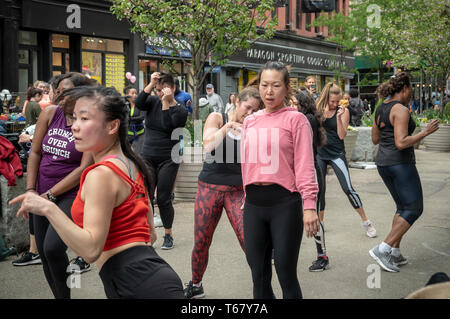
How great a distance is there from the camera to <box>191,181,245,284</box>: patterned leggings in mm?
4660

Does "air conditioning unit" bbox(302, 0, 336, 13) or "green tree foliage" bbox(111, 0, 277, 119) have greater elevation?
"air conditioning unit" bbox(302, 0, 336, 13)

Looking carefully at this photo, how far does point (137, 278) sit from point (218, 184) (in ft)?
7.30

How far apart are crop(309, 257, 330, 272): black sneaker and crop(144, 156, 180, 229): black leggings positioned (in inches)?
71.6

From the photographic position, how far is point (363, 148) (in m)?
15.1

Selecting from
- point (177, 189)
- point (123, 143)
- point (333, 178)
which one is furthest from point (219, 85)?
point (123, 143)

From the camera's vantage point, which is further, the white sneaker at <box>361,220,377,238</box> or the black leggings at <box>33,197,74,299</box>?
the white sneaker at <box>361,220,377,238</box>

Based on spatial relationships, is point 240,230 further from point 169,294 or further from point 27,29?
point 27,29

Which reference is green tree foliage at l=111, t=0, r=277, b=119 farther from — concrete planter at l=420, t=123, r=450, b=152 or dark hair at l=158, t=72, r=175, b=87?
concrete planter at l=420, t=123, r=450, b=152

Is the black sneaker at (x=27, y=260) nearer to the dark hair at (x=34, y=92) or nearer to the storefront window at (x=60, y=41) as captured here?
the dark hair at (x=34, y=92)

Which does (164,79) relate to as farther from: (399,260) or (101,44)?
(101,44)

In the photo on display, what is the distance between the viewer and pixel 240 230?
4.63 m

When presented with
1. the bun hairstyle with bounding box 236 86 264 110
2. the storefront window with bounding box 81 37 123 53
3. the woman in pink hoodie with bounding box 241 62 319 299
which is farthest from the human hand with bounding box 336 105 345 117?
the storefront window with bounding box 81 37 123 53

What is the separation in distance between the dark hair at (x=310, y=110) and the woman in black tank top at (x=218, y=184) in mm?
1293

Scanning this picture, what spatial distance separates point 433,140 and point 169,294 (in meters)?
17.9
